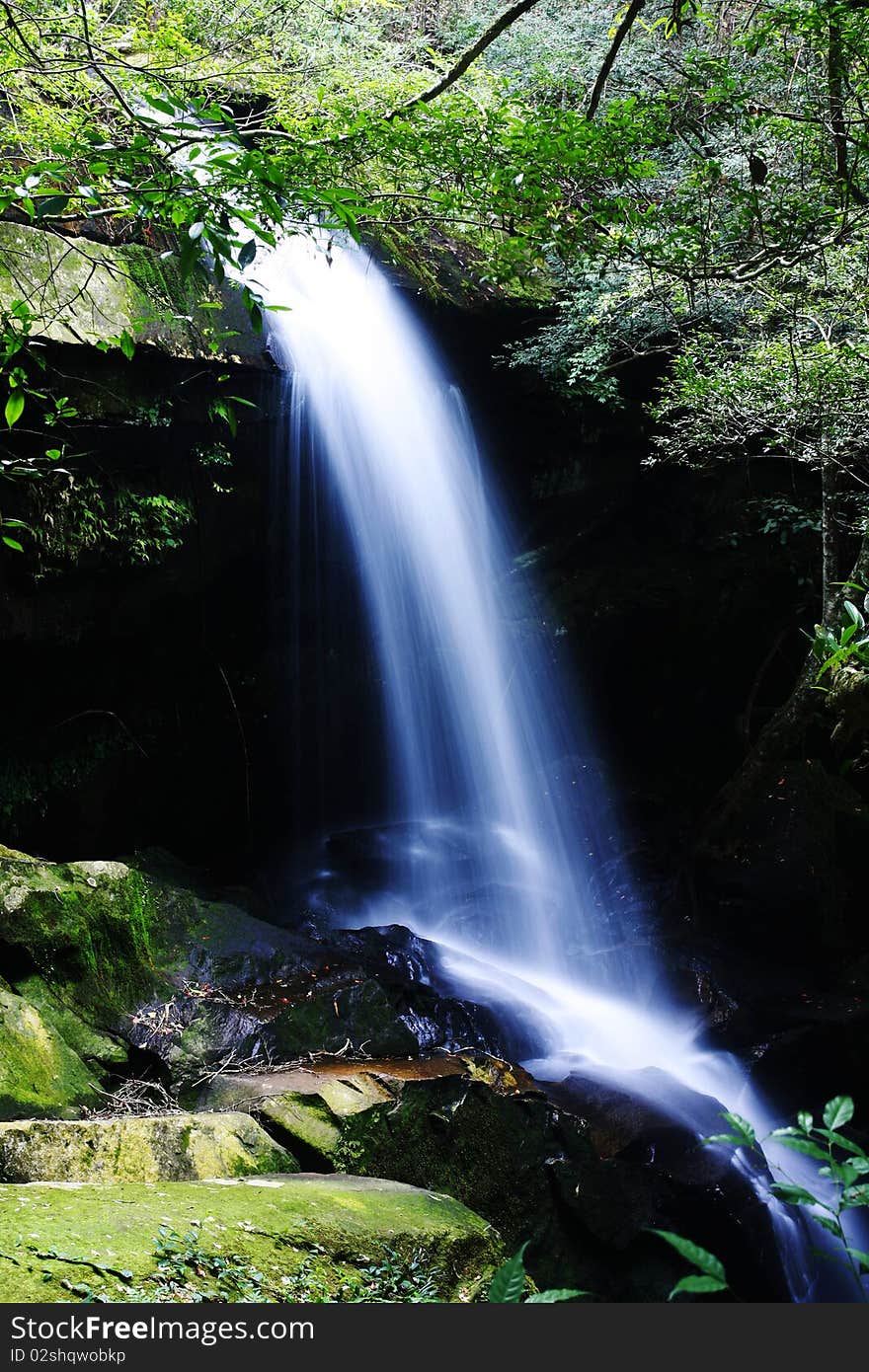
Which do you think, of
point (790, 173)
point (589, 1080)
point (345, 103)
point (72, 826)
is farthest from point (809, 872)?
point (345, 103)

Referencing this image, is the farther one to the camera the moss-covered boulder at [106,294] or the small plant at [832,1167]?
the moss-covered boulder at [106,294]

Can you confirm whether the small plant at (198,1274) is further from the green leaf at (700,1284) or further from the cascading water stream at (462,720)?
the cascading water stream at (462,720)

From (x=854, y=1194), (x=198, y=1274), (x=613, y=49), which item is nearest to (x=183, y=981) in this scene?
(x=198, y=1274)

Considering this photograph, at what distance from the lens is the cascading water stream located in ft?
26.0

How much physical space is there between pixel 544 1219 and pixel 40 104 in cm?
714

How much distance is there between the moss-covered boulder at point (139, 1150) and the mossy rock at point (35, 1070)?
2.33 feet

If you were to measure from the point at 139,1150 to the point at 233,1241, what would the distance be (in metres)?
0.89

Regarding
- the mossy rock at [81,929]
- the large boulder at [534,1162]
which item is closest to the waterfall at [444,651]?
the large boulder at [534,1162]

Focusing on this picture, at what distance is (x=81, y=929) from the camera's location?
510cm

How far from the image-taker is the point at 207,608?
8.93 m

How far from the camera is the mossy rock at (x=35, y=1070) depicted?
3838 mm

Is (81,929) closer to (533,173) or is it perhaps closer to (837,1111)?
(837,1111)

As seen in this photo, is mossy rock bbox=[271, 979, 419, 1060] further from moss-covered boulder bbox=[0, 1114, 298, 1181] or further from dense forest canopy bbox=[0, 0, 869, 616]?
dense forest canopy bbox=[0, 0, 869, 616]

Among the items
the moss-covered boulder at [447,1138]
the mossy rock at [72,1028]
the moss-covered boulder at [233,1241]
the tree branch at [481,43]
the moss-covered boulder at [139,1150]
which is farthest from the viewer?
the mossy rock at [72,1028]
